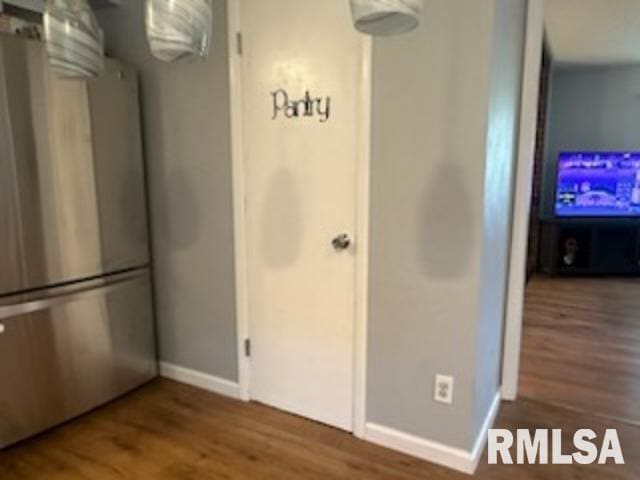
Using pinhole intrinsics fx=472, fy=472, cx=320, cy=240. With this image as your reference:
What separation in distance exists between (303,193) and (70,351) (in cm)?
134

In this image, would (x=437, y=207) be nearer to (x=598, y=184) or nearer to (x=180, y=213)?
(x=180, y=213)

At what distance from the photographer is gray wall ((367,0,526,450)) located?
5.70 ft

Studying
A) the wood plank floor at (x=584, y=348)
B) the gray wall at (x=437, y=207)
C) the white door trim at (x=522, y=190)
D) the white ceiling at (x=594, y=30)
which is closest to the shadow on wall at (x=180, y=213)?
the gray wall at (x=437, y=207)

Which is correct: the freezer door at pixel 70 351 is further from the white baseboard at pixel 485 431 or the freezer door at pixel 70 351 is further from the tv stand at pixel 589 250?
the tv stand at pixel 589 250

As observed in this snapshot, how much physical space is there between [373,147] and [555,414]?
1648 mm

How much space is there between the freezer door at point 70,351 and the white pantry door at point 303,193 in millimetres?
685

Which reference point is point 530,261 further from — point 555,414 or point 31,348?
point 31,348

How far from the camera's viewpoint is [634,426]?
227cm

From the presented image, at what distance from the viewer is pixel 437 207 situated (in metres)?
1.85

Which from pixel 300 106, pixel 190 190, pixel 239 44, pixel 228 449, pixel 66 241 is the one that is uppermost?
pixel 239 44

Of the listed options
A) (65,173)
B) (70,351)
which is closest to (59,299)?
(70,351)

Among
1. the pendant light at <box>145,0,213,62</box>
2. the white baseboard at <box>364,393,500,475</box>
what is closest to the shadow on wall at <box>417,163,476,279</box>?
the white baseboard at <box>364,393,500,475</box>

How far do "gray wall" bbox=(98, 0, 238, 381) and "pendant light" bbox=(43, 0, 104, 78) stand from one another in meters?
1.10

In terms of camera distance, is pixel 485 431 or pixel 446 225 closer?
pixel 446 225
